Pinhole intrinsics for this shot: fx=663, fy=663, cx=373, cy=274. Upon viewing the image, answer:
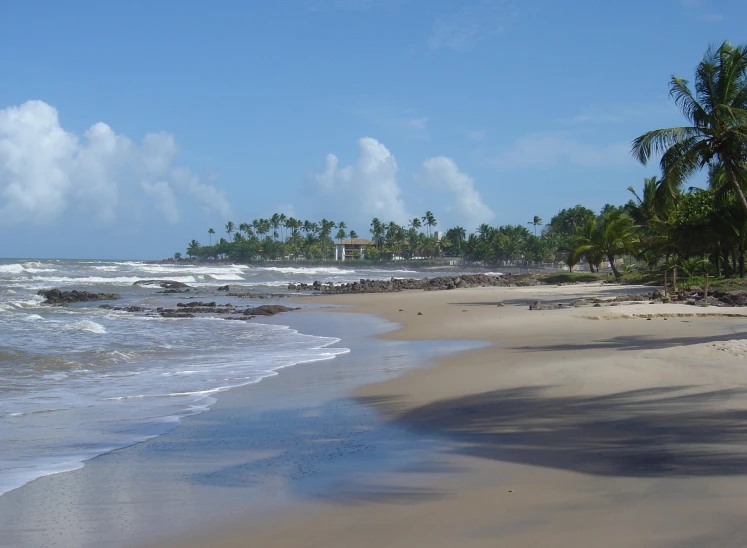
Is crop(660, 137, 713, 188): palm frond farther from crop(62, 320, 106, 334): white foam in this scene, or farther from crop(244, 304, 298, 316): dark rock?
crop(62, 320, 106, 334): white foam

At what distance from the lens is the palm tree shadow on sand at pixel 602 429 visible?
5.19 metres

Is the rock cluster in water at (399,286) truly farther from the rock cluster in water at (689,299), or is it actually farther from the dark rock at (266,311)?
the rock cluster in water at (689,299)

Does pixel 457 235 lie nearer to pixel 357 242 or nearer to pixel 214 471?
pixel 357 242

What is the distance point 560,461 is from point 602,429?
110 centimetres

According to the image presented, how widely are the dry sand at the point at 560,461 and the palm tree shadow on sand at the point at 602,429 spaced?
0.06ft

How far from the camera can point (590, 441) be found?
236 inches

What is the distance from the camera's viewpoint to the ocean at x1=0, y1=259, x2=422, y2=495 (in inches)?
281

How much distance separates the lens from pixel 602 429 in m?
6.36

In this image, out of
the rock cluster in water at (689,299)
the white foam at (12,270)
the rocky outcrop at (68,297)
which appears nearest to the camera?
the rock cluster in water at (689,299)

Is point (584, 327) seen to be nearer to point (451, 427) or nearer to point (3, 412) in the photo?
point (451, 427)

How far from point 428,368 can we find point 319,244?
481 feet

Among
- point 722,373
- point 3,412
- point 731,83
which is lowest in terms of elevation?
point 3,412

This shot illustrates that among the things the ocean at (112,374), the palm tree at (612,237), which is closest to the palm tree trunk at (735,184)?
the ocean at (112,374)

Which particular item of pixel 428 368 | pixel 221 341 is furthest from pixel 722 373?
pixel 221 341
